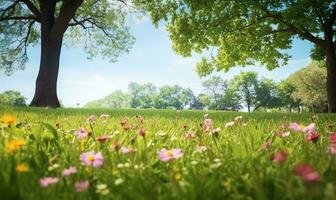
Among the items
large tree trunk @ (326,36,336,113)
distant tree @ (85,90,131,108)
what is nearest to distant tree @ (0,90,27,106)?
distant tree @ (85,90,131,108)

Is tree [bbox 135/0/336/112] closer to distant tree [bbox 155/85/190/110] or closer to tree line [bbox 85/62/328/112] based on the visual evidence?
tree line [bbox 85/62/328/112]

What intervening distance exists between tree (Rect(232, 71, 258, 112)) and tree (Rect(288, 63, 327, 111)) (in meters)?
13.7

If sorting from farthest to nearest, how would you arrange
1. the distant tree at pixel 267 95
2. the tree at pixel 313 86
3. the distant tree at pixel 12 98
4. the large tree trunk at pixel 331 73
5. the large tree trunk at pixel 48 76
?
the distant tree at pixel 12 98, the distant tree at pixel 267 95, the tree at pixel 313 86, the large tree trunk at pixel 331 73, the large tree trunk at pixel 48 76

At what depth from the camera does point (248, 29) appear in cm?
1947

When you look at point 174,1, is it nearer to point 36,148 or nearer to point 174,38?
point 174,38

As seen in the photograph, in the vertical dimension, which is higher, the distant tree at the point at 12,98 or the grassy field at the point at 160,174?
the distant tree at the point at 12,98

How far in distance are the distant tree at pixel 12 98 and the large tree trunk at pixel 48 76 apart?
9327 cm

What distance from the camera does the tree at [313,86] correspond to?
62500mm

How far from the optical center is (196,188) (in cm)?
128

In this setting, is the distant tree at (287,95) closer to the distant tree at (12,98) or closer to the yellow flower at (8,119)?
the distant tree at (12,98)

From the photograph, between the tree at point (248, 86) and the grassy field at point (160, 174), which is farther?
the tree at point (248, 86)

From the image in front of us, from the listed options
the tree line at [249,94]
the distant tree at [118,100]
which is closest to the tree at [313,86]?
the tree line at [249,94]

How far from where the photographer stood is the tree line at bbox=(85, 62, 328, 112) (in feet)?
211

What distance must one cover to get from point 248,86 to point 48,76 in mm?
70065
